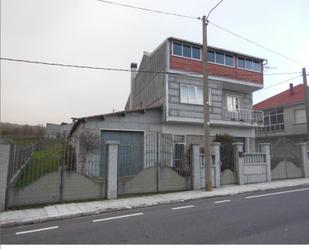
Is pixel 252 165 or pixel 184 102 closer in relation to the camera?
pixel 252 165

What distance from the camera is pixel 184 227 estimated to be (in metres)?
6.47

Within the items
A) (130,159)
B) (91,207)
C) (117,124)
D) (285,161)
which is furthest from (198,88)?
(91,207)

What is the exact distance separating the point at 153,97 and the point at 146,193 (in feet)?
33.8

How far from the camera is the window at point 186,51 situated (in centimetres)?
1908

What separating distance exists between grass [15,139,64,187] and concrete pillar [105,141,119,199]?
69.1 inches

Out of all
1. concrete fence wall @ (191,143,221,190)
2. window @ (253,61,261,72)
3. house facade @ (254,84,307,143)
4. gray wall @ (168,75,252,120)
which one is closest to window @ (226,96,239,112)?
gray wall @ (168,75,252,120)

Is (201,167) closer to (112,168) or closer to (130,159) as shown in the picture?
(130,159)

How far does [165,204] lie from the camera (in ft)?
32.9

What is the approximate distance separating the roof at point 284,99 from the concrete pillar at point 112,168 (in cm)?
2513

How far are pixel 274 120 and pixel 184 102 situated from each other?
17.6 meters

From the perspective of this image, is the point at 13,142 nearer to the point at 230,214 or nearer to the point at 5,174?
the point at 5,174
